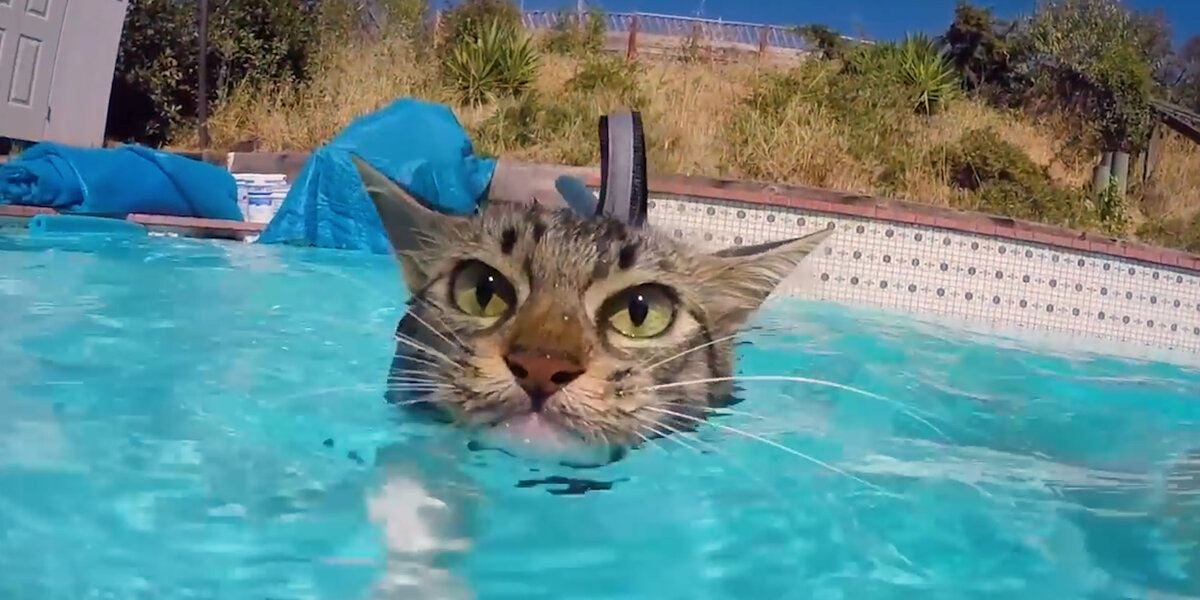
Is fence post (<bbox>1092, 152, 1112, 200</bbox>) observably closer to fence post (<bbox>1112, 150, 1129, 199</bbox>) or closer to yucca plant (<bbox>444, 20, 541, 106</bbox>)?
fence post (<bbox>1112, 150, 1129, 199</bbox>)

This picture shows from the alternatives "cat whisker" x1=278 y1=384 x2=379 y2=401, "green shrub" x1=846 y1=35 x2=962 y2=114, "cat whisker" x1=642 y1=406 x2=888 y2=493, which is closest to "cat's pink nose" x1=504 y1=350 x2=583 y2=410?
"cat whisker" x1=642 y1=406 x2=888 y2=493

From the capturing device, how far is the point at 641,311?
2.28m

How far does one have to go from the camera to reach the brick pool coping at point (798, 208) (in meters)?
7.71

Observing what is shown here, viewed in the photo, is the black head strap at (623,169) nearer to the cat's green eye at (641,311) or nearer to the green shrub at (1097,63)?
the cat's green eye at (641,311)

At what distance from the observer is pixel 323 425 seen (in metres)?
3.14

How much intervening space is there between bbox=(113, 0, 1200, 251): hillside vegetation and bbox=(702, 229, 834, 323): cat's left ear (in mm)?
7667

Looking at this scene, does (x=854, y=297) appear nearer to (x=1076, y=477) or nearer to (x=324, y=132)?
(x=1076, y=477)

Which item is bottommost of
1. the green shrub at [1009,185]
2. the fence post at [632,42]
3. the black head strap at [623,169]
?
the black head strap at [623,169]

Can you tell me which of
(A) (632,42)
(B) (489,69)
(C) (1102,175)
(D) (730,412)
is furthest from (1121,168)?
(D) (730,412)

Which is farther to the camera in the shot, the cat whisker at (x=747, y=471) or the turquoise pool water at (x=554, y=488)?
the cat whisker at (x=747, y=471)

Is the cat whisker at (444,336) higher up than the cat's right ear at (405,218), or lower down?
lower down

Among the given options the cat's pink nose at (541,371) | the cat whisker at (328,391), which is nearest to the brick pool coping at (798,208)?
the cat whisker at (328,391)

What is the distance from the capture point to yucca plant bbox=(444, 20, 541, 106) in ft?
42.1

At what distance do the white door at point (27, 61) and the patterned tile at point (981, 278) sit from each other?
604 cm
